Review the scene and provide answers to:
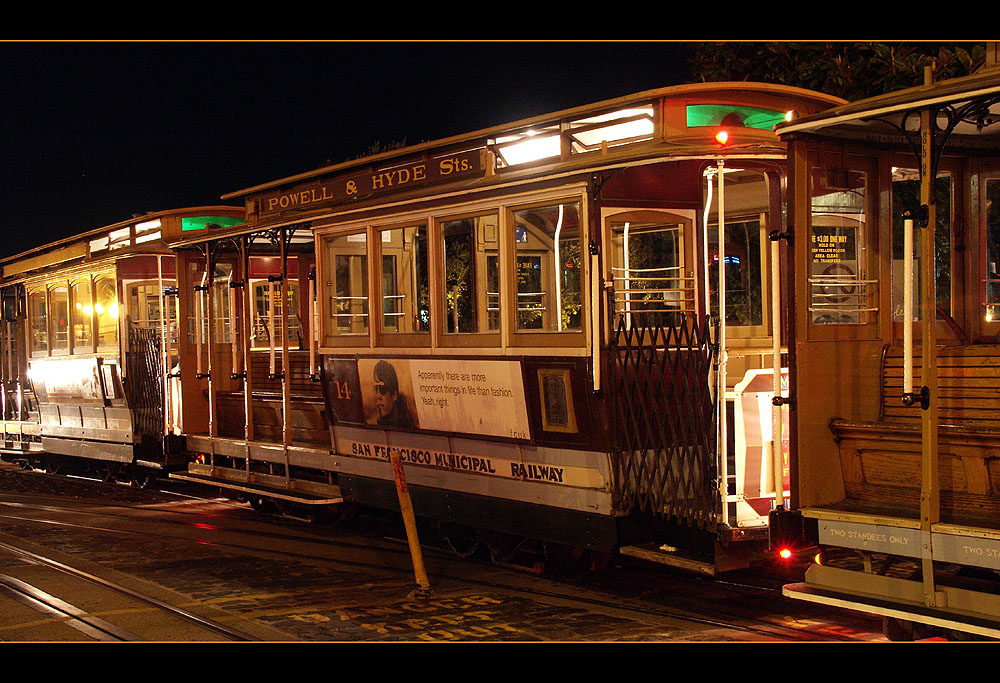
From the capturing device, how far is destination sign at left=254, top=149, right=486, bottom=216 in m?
9.02

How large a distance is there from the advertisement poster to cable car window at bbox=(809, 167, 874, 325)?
266cm

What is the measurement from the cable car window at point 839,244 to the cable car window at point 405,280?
372 cm

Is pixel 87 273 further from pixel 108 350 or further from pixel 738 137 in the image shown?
pixel 738 137

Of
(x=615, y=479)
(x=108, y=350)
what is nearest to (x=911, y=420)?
(x=615, y=479)

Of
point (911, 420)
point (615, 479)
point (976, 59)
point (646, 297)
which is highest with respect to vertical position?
point (976, 59)

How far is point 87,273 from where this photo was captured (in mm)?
15586

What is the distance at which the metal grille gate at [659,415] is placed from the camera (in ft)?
25.3

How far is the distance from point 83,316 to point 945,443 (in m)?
13.3

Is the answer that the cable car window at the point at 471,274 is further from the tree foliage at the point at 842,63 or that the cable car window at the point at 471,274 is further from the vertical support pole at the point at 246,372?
the tree foliage at the point at 842,63

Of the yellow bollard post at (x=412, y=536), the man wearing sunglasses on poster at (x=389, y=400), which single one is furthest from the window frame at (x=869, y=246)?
the man wearing sunglasses on poster at (x=389, y=400)

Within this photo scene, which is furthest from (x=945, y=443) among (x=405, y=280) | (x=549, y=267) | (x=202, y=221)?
(x=202, y=221)

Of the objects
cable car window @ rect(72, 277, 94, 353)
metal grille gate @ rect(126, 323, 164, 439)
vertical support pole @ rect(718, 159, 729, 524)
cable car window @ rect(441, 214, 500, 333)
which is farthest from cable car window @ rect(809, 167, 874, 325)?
cable car window @ rect(72, 277, 94, 353)

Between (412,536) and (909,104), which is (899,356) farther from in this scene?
(412,536)

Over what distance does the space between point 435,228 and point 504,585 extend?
3.01m
